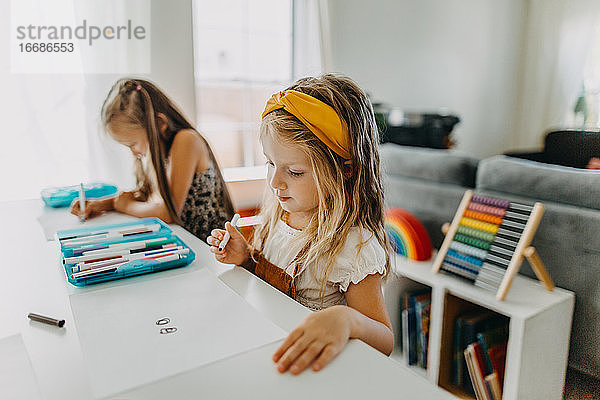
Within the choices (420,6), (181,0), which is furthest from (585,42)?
(181,0)

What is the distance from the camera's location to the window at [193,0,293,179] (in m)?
2.76

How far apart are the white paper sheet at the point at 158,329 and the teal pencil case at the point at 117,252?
0.14 ft

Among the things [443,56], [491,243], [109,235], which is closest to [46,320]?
[109,235]

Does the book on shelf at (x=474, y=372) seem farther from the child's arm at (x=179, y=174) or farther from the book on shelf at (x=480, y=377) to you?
the child's arm at (x=179, y=174)

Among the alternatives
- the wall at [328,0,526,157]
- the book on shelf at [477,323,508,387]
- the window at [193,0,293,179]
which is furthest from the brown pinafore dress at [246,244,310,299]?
the wall at [328,0,526,157]

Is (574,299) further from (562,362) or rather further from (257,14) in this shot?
(257,14)

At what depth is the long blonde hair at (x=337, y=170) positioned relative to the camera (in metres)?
0.91

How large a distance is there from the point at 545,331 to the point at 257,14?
2.23m

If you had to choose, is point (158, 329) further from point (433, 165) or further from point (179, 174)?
point (433, 165)

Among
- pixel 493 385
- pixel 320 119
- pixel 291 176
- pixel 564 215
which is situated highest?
pixel 320 119

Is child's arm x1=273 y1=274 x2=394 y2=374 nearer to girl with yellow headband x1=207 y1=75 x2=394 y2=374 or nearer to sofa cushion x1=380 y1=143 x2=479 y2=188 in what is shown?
girl with yellow headband x1=207 y1=75 x2=394 y2=374

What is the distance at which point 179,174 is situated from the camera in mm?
1461

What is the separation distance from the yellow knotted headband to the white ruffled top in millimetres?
176

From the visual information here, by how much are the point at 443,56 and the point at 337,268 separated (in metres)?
3.39
